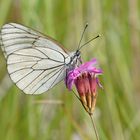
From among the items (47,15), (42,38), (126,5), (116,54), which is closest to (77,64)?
(42,38)

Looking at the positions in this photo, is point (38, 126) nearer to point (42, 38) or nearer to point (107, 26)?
point (107, 26)

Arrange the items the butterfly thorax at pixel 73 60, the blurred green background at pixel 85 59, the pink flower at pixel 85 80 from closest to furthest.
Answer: the pink flower at pixel 85 80
the butterfly thorax at pixel 73 60
the blurred green background at pixel 85 59

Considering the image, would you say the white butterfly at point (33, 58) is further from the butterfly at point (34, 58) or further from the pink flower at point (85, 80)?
the pink flower at point (85, 80)

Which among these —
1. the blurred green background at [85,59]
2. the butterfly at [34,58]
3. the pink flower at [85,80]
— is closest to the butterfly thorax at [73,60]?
the butterfly at [34,58]

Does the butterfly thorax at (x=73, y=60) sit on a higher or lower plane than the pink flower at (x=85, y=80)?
higher

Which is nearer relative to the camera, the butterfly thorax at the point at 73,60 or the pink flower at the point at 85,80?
the pink flower at the point at 85,80

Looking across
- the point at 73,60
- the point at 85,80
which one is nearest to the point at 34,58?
the point at 73,60

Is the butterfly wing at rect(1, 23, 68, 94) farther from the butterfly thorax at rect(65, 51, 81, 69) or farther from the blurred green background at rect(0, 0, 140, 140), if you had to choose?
the blurred green background at rect(0, 0, 140, 140)

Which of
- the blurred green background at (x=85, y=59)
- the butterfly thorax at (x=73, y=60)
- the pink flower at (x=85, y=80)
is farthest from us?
the blurred green background at (x=85, y=59)

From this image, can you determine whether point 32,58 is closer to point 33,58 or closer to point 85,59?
point 33,58
